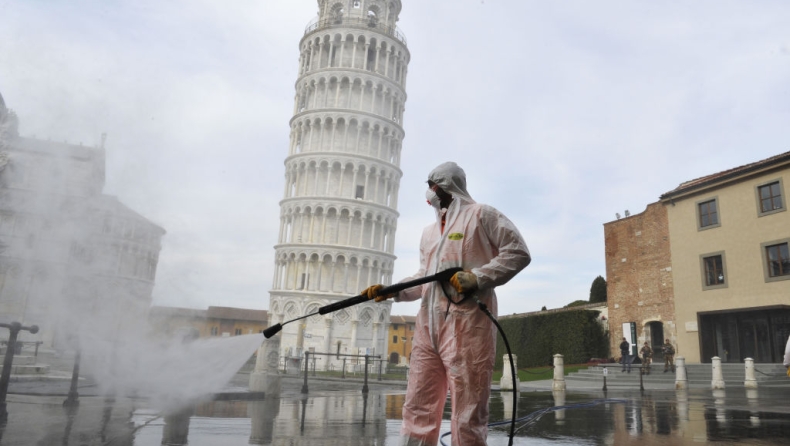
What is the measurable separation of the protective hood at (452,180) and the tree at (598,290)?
4154 cm

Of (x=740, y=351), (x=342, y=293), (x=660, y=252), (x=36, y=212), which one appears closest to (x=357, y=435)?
(x=36, y=212)

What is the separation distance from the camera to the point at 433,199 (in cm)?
409

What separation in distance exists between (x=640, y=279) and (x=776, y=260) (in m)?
7.27

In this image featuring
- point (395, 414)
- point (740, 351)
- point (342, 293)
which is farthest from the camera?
point (342, 293)

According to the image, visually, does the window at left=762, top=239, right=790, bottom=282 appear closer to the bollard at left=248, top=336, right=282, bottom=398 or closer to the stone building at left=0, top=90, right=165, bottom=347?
the bollard at left=248, top=336, right=282, bottom=398

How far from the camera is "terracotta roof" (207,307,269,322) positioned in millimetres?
79250

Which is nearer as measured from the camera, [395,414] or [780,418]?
[780,418]

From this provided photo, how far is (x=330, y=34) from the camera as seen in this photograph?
2298 inches

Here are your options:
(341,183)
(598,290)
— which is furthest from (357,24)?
(598,290)

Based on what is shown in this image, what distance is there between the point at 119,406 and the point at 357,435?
4172 mm

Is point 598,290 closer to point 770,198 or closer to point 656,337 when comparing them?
point 656,337

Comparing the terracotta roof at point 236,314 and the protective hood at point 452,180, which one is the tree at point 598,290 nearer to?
the protective hood at point 452,180

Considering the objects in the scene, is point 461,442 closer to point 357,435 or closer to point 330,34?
point 357,435

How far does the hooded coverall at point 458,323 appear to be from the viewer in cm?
338
